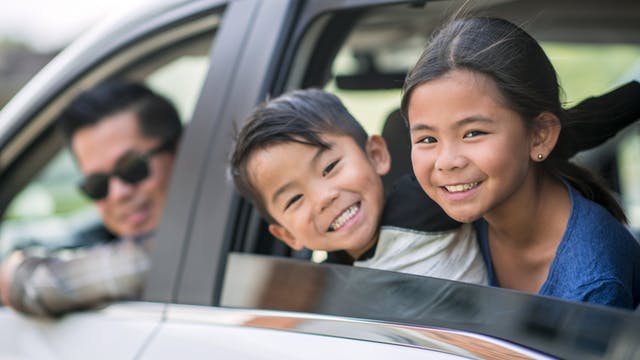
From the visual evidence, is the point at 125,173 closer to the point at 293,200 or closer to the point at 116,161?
the point at 116,161

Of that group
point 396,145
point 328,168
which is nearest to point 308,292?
point 328,168

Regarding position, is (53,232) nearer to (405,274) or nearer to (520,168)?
(405,274)

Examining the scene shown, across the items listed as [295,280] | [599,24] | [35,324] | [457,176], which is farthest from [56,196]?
[457,176]

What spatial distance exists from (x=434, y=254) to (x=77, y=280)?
3.66 ft

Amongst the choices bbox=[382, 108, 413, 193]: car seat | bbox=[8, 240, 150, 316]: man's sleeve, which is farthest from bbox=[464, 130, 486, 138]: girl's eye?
bbox=[8, 240, 150, 316]: man's sleeve

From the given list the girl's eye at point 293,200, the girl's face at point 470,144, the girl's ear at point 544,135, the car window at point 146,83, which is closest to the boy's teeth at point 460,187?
the girl's face at point 470,144

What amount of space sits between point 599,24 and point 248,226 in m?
1.89

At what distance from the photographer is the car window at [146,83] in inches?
94.9

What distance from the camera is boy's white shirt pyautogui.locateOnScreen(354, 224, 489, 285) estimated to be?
151 cm

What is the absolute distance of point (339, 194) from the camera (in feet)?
5.38

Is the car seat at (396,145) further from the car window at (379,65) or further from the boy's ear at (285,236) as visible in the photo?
the boy's ear at (285,236)

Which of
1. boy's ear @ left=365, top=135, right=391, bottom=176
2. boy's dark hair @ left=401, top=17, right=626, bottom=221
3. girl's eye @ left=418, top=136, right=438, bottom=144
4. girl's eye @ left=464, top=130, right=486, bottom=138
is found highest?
boy's dark hair @ left=401, top=17, right=626, bottom=221

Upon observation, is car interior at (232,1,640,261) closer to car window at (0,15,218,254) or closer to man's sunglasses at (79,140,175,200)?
car window at (0,15,218,254)

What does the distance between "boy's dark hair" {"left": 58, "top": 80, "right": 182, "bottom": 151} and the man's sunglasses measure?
0.07m
